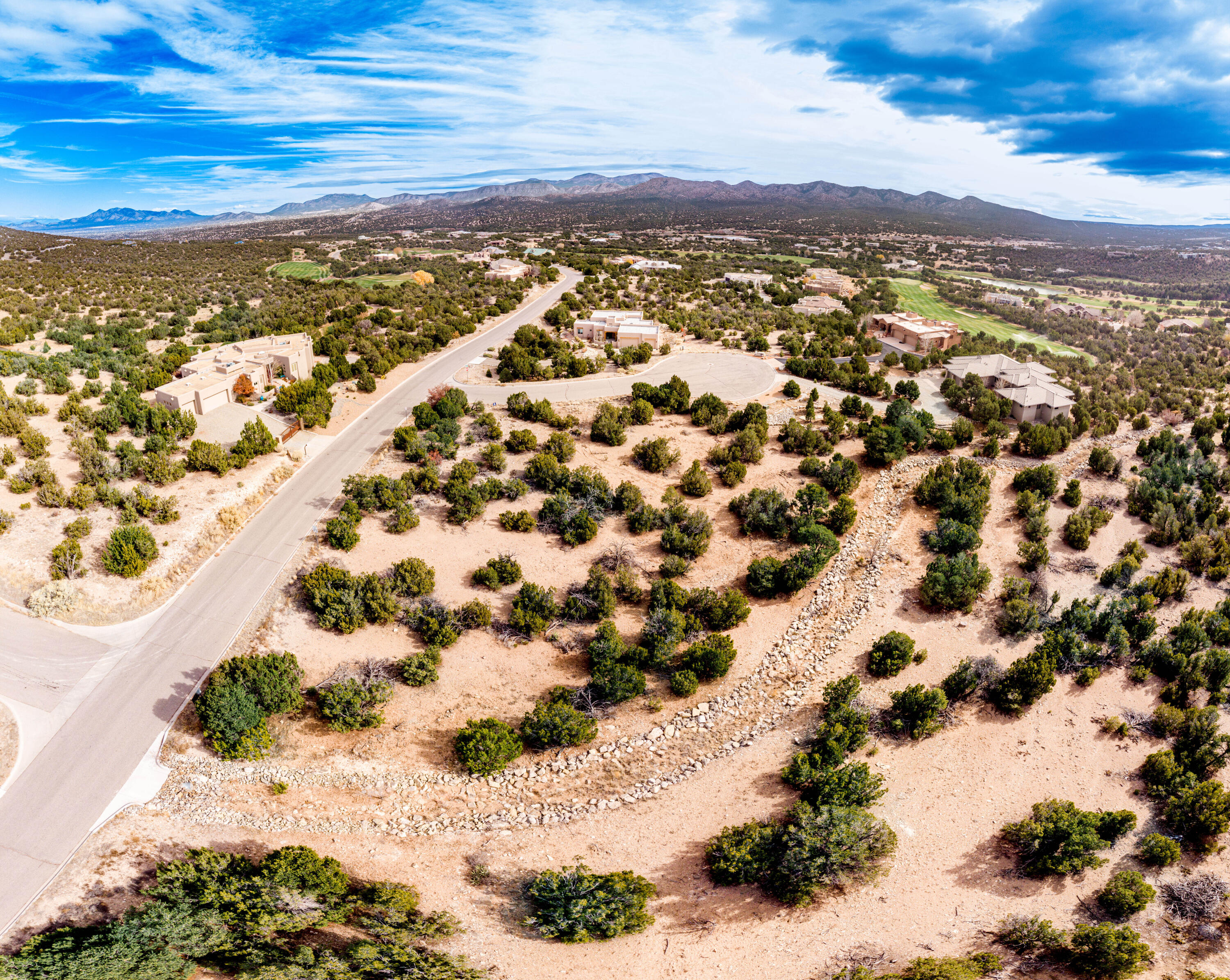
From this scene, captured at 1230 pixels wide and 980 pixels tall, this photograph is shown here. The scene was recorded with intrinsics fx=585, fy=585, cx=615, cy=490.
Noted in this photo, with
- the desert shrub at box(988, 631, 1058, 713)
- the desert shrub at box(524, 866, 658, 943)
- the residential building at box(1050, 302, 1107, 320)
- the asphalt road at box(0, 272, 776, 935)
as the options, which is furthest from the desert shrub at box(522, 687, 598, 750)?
the residential building at box(1050, 302, 1107, 320)

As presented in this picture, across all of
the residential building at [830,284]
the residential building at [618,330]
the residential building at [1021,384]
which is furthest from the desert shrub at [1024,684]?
the residential building at [830,284]

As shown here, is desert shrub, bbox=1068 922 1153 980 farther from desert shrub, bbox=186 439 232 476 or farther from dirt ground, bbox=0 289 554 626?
desert shrub, bbox=186 439 232 476

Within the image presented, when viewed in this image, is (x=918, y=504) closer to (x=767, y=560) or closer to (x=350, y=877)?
(x=767, y=560)

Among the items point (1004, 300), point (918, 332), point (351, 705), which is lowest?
point (351, 705)

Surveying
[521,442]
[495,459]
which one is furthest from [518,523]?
[521,442]

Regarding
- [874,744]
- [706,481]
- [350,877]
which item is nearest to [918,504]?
[706,481]

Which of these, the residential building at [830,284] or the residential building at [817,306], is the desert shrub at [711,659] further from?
the residential building at [830,284]

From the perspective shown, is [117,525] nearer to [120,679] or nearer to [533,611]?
[120,679]
